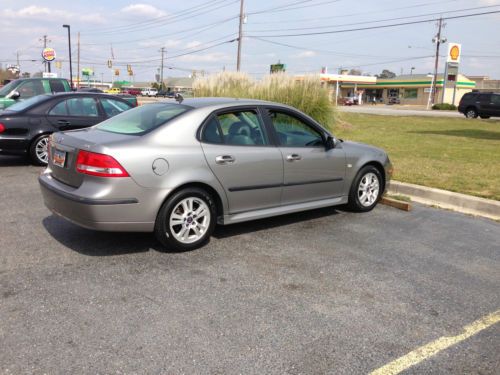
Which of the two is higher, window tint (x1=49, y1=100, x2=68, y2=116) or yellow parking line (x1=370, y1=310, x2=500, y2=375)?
window tint (x1=49, y1=100, x2=68, y2=116)

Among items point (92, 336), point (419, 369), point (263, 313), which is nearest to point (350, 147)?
point (263, 313)

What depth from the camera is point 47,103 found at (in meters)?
9.07

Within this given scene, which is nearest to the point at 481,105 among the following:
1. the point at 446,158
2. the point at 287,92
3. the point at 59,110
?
the point at 287,92

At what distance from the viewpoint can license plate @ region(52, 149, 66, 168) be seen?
4586 millimetres

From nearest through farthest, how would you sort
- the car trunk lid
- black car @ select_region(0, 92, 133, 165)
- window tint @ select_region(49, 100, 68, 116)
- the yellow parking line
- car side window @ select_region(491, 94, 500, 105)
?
the yellow parking line
the car trunk lid
black car @ select_region(0, 92, 133, 165)
window tint @ select_region(49, 100, 68, 116)
car side window @ select_region(491, 94, 500, 105)

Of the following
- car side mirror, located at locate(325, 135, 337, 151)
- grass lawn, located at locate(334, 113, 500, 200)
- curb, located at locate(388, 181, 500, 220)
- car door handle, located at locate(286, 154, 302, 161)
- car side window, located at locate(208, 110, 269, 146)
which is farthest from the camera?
grass lawn, located at locate(334, 113, 500, 200)

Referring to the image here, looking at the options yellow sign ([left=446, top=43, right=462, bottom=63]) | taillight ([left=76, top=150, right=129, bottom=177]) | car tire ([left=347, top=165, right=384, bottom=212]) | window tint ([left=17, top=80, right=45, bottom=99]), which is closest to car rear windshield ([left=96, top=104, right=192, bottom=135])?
taillight ([left=76, top=150, right=129, bottom=177])

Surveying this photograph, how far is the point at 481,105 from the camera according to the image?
2844cm

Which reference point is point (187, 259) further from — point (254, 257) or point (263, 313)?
point (263, 313)

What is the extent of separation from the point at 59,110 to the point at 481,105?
86.9 feet

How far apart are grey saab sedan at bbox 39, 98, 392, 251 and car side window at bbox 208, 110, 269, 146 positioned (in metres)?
0.01

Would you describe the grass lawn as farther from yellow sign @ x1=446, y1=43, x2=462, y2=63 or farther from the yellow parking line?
yellow sign @ x1=446, y1=43, x2=462, y2=63

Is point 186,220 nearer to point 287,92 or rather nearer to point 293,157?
point 293,157

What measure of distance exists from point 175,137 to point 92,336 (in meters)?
2.11
